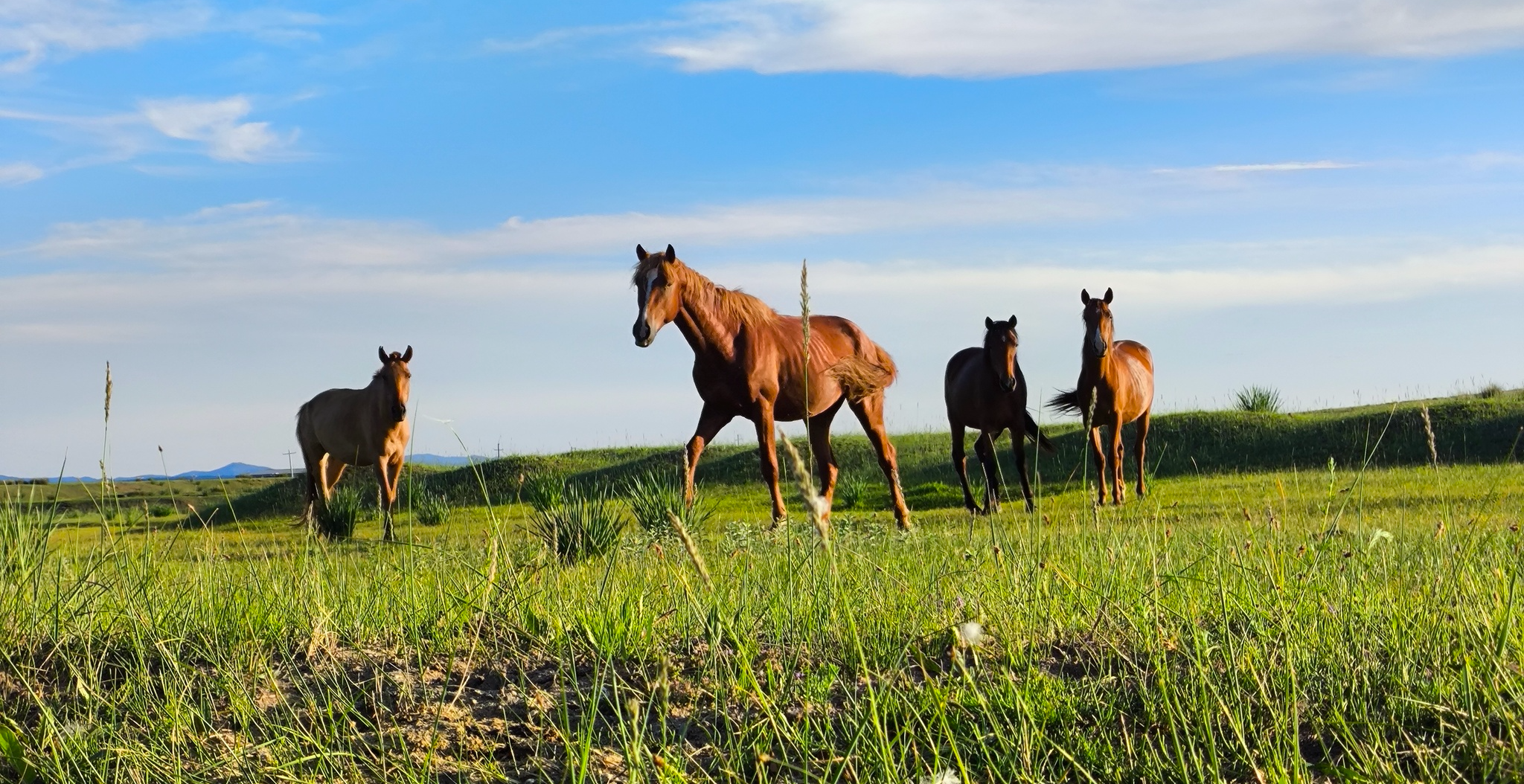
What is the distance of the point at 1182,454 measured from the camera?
60.6 feet

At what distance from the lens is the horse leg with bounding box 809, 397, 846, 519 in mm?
11461

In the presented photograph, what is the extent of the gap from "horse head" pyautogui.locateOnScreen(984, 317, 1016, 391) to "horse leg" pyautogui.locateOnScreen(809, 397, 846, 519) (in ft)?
5.50

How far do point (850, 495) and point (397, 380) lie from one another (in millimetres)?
5838

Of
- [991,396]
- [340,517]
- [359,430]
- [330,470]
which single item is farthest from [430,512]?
[991,396]

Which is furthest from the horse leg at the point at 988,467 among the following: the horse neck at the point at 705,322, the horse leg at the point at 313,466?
the horse leg at the point at 313,466

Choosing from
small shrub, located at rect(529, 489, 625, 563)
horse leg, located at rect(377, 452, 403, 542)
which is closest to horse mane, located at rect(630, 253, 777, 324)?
small shrub, located at rect(529, 489, 625, 563)

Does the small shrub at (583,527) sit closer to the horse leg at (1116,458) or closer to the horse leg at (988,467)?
the horse leg at (988,467)

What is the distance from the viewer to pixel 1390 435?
17844 millimetres

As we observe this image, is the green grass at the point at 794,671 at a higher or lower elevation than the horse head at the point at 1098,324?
lower

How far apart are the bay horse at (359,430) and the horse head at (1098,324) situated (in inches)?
313

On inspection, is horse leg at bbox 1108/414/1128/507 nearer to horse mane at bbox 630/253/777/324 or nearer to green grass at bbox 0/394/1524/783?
horse mane at bbox 630/253/777/324

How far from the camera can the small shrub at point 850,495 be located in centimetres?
1559

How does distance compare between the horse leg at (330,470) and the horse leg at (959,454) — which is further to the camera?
the horse leg at (330,470)

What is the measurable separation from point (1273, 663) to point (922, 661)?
0.93m
